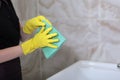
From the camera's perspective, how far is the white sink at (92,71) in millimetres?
1215

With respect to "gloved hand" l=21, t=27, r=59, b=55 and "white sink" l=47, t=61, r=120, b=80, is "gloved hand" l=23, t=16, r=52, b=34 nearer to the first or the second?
"gloved hand" l=21, t=27, r=59, b=55

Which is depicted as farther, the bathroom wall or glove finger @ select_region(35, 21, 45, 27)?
the bathroom wall

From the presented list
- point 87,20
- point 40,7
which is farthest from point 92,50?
point 40,7

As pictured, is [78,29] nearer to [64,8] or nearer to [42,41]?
[64,8]

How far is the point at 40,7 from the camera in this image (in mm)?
1417

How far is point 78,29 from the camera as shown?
1327 millimetres

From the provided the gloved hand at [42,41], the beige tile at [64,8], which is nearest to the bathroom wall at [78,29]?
the beige tile at [64,8]

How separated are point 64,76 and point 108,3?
47 cm

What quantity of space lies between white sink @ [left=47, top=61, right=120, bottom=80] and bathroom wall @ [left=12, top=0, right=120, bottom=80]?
0.06 metres

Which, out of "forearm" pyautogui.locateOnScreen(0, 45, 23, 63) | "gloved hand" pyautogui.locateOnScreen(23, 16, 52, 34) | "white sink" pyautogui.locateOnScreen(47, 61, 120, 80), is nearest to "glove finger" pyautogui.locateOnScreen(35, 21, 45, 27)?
"gloved hand" pyautogui.locateOnScreen(23, 16, 52, 34)

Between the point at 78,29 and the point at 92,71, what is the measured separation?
259mm

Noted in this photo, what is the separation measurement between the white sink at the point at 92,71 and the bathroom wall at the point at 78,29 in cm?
6

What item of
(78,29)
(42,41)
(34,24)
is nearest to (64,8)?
(78,29)

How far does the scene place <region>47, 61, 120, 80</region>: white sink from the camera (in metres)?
1.21
